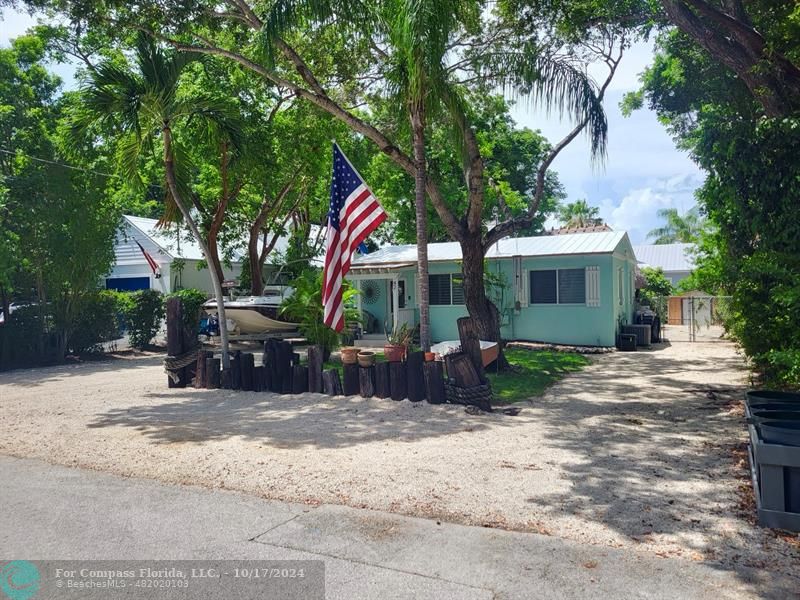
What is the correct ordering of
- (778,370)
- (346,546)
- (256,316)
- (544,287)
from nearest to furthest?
(346,546) → (778,370) → (256,316) → (544,287)

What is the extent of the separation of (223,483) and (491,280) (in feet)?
42.2

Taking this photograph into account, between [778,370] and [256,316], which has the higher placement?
[256,316]

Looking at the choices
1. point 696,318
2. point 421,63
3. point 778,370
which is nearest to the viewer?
point 778,370

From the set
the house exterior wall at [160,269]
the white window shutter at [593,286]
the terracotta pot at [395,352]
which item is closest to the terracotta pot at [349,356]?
the terracotta pot at [395,352]

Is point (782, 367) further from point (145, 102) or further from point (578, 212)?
point (578, 212)

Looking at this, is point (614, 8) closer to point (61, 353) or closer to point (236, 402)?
point (236, 402)

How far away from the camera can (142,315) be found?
18938mm

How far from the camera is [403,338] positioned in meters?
11.8

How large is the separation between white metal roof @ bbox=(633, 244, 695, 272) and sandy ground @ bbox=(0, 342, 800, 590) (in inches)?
1331

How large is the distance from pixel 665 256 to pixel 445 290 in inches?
1235

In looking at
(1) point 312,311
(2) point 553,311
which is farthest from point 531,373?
(2) point 553,311

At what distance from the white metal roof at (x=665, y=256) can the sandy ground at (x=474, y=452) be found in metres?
33.8

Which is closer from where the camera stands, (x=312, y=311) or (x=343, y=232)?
(x=343, y=232)

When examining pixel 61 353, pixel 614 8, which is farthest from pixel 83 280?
pixel 614 8
